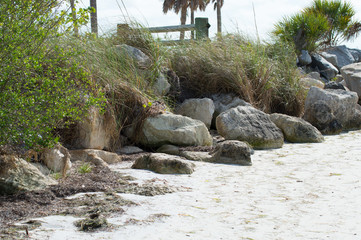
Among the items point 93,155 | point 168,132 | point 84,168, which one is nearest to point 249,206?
point 84,168

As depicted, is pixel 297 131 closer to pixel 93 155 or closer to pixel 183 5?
pixel 93 155

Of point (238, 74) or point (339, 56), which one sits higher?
point (339, 56)

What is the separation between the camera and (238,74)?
31.2ft

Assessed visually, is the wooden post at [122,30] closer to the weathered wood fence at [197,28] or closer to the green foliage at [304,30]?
the weathered wood fence at [197,28]

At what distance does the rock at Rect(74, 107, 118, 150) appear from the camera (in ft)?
20.4

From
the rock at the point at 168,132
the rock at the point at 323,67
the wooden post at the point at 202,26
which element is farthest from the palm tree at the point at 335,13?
the rock at the point at 168,132

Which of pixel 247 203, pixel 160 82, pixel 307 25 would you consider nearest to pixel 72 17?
pixel 247 203

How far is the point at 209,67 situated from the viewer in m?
9.77

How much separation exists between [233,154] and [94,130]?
1935 millimetres

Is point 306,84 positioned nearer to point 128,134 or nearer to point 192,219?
point 128,134

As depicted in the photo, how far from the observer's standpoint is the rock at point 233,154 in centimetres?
623

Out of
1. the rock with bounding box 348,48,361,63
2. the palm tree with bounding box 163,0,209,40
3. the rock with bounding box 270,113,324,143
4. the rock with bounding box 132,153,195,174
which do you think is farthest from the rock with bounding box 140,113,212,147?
the palm tree with bounding box 163,0,209,40

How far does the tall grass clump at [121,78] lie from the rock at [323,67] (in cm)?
971

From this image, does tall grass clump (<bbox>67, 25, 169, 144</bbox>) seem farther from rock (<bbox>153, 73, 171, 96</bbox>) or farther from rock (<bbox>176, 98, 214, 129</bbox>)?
rock (<bbox>176, 98, 214, 129</bbox>)
